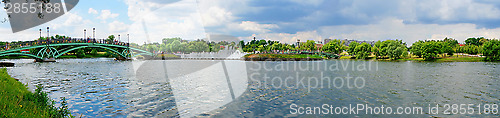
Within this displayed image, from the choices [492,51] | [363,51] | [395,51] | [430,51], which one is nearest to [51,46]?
[395,51]

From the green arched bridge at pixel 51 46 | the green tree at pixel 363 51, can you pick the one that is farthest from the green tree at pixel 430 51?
the green arched bridge at pixel 51 46

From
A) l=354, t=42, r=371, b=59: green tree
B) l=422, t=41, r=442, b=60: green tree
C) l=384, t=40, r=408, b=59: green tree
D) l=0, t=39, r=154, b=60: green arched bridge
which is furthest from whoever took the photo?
l=354, t=42, r=371, b=59: green tree

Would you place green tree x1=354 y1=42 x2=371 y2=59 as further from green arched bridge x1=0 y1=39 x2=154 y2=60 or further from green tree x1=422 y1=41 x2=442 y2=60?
green arched bridge x1=0 y1=39 x2=154 y2=60

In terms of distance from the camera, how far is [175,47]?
171 meters

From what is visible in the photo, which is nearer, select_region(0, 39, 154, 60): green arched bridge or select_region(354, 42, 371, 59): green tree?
select_region(0, 39, 154, 60): green arched bridge

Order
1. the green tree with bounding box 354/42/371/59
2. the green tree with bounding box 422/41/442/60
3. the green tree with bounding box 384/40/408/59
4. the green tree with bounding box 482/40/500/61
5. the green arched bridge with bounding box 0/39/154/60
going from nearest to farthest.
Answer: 1. the green arched bridge with bounding box 0/39/154/60
2. the green tree with bounding box 482/40/500/61
3. the green tree with bounding box 422/41/442/60
4. the green tree with bounding box 384/40/408/59
5. the green tree with bounding box 354/42/371/59

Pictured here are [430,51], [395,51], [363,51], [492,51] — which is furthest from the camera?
[363,51]

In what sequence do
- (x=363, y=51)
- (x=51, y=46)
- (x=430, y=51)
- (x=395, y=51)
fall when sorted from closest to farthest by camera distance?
(x=51, y=46) → (x=430, y=51) → (x=395, y=51) → (x=363, y=51)

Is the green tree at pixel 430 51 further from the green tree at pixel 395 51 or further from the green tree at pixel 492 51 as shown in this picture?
the green tree at pixel 492 51

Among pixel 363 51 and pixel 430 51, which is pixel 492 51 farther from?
pixel 363 51

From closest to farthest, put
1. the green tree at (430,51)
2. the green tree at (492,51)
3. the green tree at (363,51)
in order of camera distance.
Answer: the green tree at (492,51) < the green tree at (430,51) < the green tree at (363,51)

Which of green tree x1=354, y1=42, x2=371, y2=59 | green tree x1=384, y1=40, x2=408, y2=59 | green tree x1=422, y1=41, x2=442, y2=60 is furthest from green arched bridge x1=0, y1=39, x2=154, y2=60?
green tree x1=422, y1=41, x2=442, y2=60

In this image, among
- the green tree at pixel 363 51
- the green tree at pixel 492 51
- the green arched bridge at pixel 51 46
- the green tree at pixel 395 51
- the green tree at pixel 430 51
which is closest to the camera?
the green arched bridge at pixel 51 46

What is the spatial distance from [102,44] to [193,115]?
98285mm
